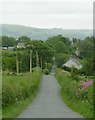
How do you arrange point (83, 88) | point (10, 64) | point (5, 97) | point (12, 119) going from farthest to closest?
point (10, 64), point (83, 88), point (5, 97), point (12, 119)

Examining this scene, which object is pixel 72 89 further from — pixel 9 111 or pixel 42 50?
pixel 42 50

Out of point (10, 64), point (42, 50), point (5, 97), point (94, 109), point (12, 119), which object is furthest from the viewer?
point (42, 50)

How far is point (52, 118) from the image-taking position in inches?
381

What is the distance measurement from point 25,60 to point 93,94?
45.1 metres

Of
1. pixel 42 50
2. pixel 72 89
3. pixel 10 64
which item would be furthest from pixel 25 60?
pixel 72 89

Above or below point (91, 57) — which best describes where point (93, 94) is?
below

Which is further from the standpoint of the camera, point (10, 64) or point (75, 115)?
point (10, 64)

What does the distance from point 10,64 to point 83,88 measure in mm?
39020

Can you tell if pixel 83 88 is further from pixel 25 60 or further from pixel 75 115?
pixel 25 60

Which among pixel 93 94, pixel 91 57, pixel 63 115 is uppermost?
pixel 91 57

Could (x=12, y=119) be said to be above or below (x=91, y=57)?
Result: below

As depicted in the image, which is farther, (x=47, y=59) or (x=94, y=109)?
(x=47, y=59)

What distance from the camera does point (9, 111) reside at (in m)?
10.4

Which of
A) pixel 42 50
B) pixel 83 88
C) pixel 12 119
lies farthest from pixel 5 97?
pixel 42 50
